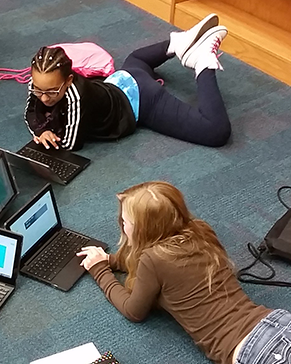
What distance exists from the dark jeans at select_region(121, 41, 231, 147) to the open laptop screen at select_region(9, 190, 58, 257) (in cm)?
69

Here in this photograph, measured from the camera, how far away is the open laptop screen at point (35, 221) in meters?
1.67

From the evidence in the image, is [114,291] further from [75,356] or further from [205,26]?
[205,26]

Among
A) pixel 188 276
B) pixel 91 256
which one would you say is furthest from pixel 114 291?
pixel 188 276

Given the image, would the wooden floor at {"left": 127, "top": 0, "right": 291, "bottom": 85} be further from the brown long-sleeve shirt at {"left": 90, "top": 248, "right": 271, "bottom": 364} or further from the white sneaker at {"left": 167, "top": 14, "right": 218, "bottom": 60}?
the brown long-sleeve shirt at {"left": 90, "top": 248, "right": 271, "bottom": 364}

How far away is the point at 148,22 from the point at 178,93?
73 cm

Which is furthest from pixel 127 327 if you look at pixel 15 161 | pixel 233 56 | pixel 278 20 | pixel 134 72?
pixel 278 20

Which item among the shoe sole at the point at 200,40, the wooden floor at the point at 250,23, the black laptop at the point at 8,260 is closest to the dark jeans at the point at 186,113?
the shoe sole at the point at 200,40

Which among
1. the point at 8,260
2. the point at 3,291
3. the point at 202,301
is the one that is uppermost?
the point at 202,301

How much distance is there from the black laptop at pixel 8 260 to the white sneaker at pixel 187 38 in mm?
1242

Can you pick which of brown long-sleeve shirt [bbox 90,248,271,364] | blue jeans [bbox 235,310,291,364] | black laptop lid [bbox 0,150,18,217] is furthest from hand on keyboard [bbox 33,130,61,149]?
blue jeans [bbox 235,310,291,364]

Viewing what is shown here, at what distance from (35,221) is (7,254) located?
142 mm

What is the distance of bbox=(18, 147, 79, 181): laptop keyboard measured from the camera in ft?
6.96

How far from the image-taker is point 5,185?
6.24 ft

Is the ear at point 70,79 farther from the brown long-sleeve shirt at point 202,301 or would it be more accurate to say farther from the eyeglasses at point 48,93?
the brown long-sleeve shirt at point 202,301
